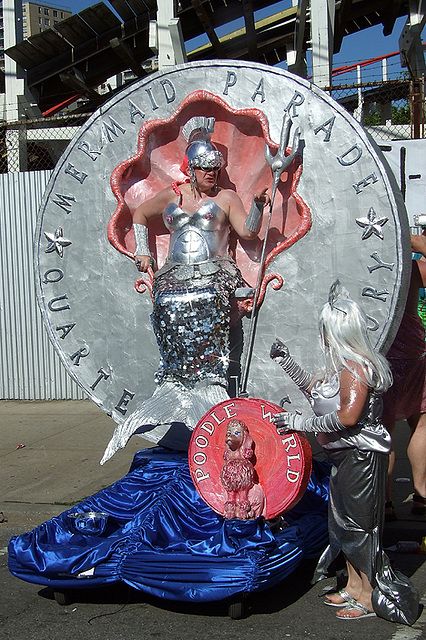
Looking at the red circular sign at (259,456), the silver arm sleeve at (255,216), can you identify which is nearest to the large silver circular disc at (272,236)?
the silver arm sleeve at (255,216)

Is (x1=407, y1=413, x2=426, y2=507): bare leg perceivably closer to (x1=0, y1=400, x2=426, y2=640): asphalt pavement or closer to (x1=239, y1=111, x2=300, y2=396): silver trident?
(x1=0, y1=400, x2=426, y2=640): asphalt pavement

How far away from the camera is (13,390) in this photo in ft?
31.4

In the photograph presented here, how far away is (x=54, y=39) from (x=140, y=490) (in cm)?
991

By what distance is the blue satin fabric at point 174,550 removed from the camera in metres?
3.51

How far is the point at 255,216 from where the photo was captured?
4.76 metres

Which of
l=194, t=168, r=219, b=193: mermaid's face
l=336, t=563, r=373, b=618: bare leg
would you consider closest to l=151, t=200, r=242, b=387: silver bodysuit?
l=194, t=168, r=219, b=193: mermaid's face

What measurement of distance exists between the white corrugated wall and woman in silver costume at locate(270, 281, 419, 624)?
6321 millimetres

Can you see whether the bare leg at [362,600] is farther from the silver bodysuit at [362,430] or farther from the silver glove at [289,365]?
the silver glove at [289,365]

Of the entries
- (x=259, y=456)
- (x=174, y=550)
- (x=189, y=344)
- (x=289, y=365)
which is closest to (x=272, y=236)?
(x=189, y=344)

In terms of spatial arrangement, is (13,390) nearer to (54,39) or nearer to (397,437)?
(397,437)

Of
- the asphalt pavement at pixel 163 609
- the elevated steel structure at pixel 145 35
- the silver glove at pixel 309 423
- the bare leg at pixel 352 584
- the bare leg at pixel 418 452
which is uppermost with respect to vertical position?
the elevated steel structure at pixel 145 35

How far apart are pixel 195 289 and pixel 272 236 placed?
0.82 meters

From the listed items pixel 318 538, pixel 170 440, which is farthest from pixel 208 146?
pixel 318 538

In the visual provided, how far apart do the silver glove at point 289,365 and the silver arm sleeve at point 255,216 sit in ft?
4.11
